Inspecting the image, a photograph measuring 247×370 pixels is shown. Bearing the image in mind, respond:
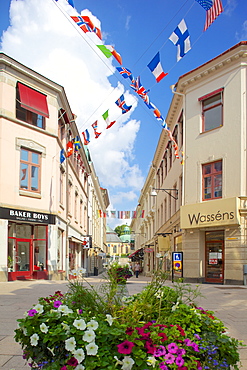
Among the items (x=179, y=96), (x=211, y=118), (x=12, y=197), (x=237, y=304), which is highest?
(x=179, y=96)

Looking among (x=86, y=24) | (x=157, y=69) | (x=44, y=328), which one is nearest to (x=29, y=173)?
(x=157, y=69)

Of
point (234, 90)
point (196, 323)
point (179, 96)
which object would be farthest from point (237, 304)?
point (179, 96)

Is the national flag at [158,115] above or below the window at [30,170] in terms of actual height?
above

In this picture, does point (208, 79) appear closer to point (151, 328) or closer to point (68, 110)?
point (68, 110)

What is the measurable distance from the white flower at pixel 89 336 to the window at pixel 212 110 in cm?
1724

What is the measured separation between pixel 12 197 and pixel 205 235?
10.2 metres

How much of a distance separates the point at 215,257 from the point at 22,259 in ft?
33.1

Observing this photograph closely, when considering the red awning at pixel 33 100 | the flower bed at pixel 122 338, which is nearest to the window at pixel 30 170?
the red awning at pixel 33 100

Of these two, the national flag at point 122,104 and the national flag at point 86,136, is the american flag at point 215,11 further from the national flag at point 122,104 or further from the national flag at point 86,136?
the national flag at point 86,136

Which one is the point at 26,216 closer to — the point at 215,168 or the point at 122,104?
the point at 122,104

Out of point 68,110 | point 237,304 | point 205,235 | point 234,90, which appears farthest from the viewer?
point 68,110

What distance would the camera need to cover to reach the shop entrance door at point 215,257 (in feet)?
59.2

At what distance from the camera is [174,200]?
83.0 feet

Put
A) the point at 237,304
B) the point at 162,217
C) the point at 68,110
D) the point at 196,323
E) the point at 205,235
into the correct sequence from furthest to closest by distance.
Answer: the point at 162,217
the point at 68,110
the point at 205,235
the point at 237,304
the point at 196,323
